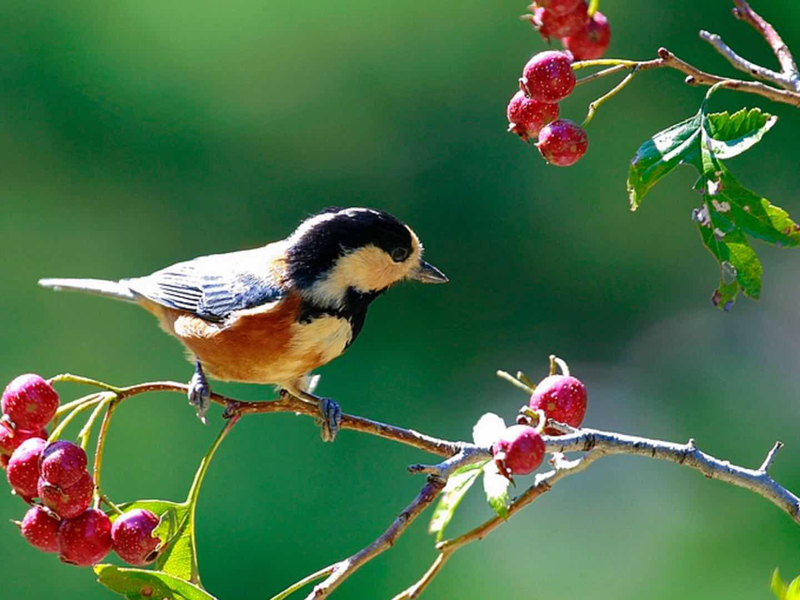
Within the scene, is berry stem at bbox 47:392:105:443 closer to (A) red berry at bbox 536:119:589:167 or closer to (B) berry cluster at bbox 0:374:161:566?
(B) berry cluster at bbox 0:374:161:566

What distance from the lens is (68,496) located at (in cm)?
116

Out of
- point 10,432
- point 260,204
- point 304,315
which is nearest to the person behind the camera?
point 10,432

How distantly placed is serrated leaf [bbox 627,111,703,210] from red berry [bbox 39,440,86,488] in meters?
0.63

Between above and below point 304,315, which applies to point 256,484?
below

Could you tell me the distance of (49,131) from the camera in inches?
187

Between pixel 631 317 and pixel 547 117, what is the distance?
3.87 m

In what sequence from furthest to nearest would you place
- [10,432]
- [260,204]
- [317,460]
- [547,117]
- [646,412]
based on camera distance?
1. [260,204]
2. [646,412]
3. [317,460]
4. [10,432]
5. [547,117]

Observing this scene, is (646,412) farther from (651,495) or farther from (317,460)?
(317,460)

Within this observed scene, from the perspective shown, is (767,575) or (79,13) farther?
(79,13)

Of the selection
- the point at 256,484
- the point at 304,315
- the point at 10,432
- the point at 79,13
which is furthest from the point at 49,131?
the point at 10,432

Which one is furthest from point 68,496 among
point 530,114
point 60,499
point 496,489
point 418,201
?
point 418,201

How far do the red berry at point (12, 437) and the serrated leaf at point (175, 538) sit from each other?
0.46ft

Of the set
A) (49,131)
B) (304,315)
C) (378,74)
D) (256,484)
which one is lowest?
(256,484)

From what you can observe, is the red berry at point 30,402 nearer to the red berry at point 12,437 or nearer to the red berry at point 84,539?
the red berry at point 12,437
